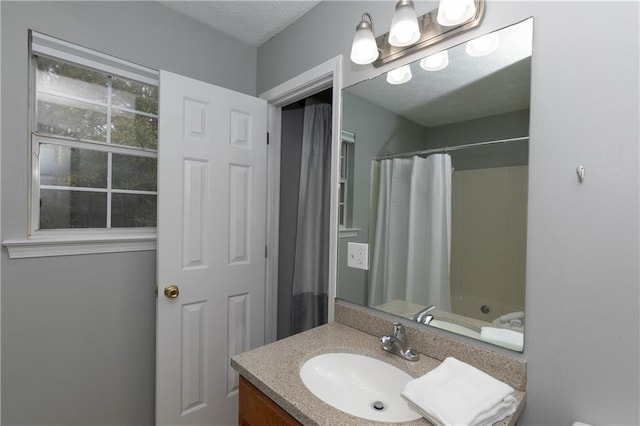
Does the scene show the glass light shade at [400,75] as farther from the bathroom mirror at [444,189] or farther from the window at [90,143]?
the window at [90,143]

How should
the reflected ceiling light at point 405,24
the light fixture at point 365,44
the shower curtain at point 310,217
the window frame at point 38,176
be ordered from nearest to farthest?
the reflected ceiling light at point 405,24, the light fixture at point 365,44, the window frame at point 38,176, the shower curtain at point 310,217

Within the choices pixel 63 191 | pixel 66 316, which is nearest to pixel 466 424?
pixel 66 316

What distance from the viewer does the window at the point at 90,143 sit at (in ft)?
4.62

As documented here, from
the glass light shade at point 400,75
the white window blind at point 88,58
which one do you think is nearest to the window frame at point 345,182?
the glass light shade at point 400,75

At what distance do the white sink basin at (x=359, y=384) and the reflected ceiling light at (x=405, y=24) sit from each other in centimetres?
116

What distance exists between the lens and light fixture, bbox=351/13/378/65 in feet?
3.97

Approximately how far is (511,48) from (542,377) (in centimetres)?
97

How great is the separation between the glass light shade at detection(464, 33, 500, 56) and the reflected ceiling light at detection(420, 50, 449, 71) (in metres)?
0.07

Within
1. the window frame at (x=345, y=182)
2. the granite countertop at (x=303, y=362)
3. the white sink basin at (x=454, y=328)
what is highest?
the window frame at (x=345, y=182)

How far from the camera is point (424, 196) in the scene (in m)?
1.19

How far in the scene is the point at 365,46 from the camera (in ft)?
4.01

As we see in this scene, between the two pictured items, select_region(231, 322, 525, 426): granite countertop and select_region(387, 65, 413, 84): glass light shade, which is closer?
select_region(231, 322, 525, 426): granite countertop

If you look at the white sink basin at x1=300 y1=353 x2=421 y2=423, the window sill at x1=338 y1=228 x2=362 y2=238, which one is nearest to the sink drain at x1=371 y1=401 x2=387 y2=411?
the white sink basin at x1=300 y1=353 x2=421 y2=423

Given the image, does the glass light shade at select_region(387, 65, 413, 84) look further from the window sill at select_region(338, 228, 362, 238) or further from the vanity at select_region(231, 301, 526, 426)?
the vanity at select_region(231, 301, 526, 426)
